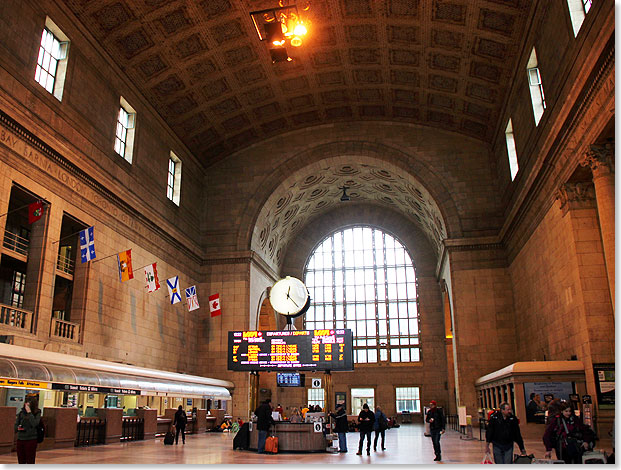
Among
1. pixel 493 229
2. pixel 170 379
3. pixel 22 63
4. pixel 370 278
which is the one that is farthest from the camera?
pixel 370 278

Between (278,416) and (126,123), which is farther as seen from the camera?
(126,123)

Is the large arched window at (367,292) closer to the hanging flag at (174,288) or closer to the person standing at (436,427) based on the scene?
the hanging flag at (174,288)

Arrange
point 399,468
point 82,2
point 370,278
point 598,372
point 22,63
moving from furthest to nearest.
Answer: point 370,278
point 82,2
point 22,63
point 598,372
point 399,468

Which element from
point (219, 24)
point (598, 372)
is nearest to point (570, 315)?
point (598, 372)

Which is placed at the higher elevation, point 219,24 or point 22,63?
point 219,24

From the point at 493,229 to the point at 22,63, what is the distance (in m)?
20.6

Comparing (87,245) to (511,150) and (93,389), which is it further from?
(511,150)

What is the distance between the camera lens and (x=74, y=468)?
27.2ft

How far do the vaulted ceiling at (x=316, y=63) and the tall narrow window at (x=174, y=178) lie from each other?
1.22 meters

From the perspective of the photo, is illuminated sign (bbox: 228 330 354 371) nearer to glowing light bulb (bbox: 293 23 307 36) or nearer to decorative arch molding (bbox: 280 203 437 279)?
glowing light bulb (bbox: 293 23 307 36)

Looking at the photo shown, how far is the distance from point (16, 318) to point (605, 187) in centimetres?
1628

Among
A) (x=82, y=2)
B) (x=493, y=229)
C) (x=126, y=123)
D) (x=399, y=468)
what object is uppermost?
(x=82, y=2)

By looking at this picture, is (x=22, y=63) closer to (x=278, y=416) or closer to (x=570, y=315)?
(x=278, y=416)

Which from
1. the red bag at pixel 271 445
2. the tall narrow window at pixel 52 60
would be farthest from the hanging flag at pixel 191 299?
the red bag at pixel 271 445
